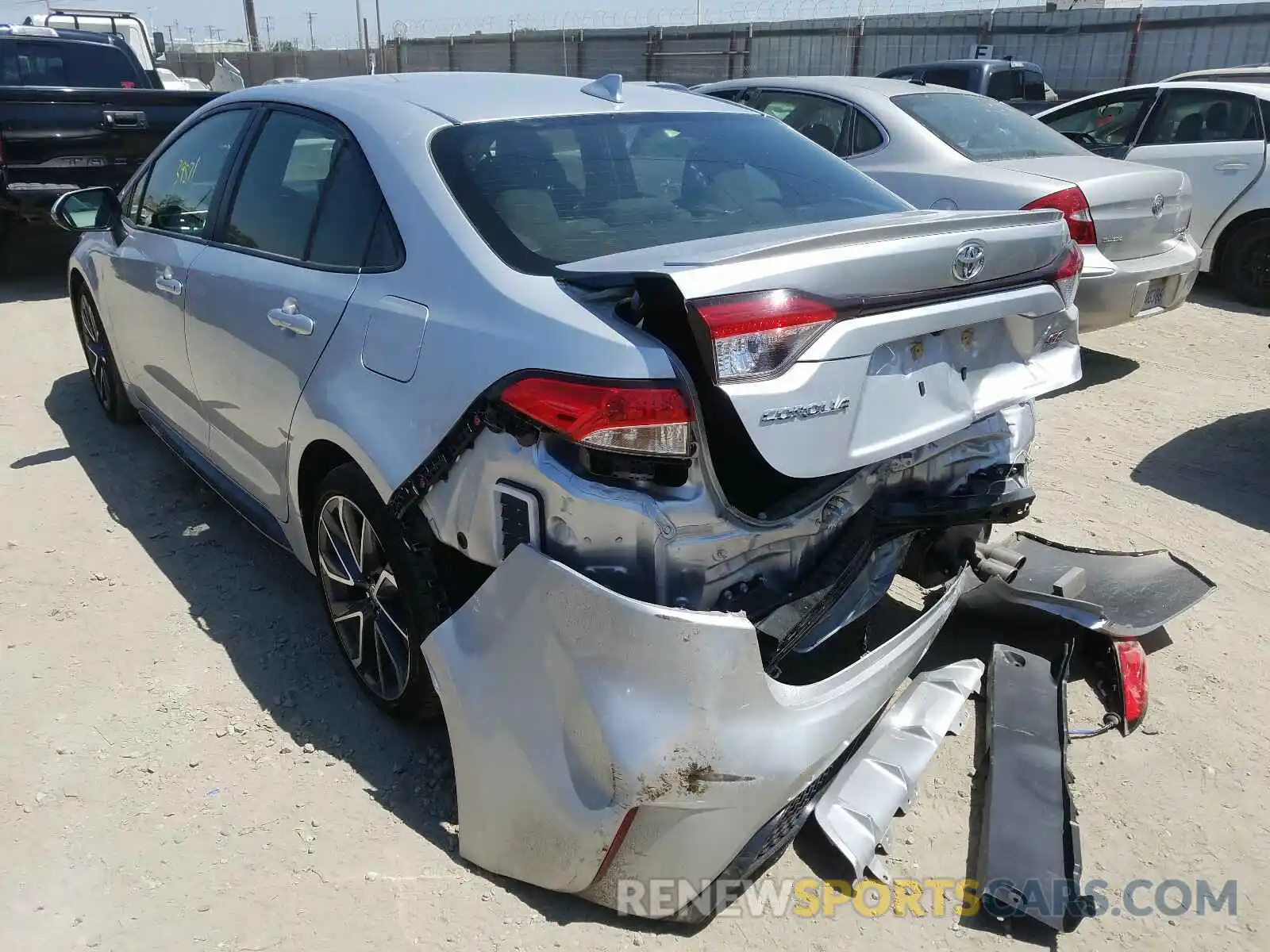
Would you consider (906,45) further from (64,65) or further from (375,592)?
(375,592)

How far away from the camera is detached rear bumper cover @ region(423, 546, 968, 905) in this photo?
2057mm

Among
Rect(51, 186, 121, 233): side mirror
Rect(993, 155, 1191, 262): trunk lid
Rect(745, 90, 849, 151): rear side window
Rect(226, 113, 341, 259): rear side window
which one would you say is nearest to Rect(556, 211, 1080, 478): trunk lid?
Rect(226, 113, 341, 259): rear side window

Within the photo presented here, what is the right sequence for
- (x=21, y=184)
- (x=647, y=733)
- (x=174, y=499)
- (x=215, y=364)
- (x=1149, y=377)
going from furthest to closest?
1. (x=21, y=184)
2. (x=1149, y=377)
3. (x=174, y=499)
4. (x=215, y=364)
5. (x=647, y=733)

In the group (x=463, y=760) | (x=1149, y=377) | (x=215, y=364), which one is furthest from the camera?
(x=1149, y=377)

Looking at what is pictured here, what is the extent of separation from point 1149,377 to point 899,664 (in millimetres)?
4730

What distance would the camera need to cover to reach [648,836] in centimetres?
214

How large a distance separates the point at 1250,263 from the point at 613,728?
A: 26.2ft

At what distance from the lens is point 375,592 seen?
9.36 ft

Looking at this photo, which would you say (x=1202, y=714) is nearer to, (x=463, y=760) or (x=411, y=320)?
(x=463, y=760)

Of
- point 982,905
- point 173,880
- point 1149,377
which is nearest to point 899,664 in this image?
point 982,905

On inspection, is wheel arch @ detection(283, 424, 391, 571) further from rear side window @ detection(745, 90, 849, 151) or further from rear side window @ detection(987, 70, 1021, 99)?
rear side window @ detection(987, 70, 1021, 99)

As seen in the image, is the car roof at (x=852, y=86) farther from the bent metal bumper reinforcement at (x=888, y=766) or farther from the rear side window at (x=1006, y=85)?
the rear side window at (x=1006, y=85)

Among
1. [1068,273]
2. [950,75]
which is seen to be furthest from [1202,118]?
[1068,273]

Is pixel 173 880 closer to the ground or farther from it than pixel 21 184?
closer to the ground
